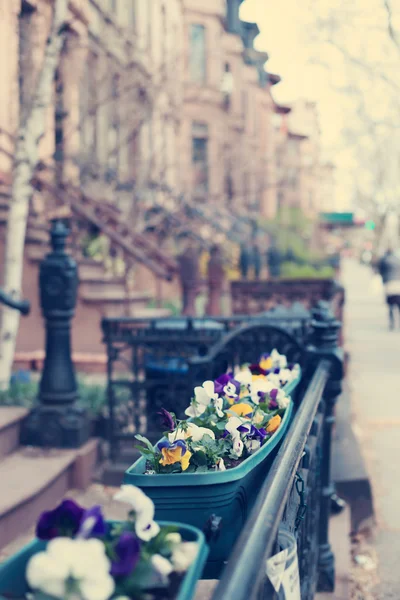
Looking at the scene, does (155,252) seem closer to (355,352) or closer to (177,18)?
(355,352)

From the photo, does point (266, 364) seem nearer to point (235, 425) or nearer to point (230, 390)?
point (230, 390)

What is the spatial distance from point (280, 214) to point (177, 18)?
19428 mm

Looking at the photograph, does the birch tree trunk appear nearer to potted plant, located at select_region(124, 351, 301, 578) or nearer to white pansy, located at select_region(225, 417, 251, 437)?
potted plant, located at select_region(124, 351, 301, 578)

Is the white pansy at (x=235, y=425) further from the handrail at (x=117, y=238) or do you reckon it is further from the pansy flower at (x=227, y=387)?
the handrail at (x=117, y=238)

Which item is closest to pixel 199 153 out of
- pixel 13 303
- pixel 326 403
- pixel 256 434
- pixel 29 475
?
pixel 13 303

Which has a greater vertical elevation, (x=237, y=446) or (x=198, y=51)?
(x=198, y=51)

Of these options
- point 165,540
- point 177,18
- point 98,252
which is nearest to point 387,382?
point 98,252

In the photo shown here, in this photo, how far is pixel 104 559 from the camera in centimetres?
130

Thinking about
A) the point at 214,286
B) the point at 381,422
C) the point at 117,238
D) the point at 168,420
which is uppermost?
the point at 117,238

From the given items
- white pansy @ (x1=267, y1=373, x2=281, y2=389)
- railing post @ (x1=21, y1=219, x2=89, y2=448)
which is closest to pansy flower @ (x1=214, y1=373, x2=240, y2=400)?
white pansy @ (x1=267, y1=373, x2=281, y2=389)

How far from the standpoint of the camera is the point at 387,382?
11.3m

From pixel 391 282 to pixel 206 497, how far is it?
57.3ft

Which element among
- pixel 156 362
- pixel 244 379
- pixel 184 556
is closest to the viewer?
pixel 184 556

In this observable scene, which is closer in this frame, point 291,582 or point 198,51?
point 291,582
